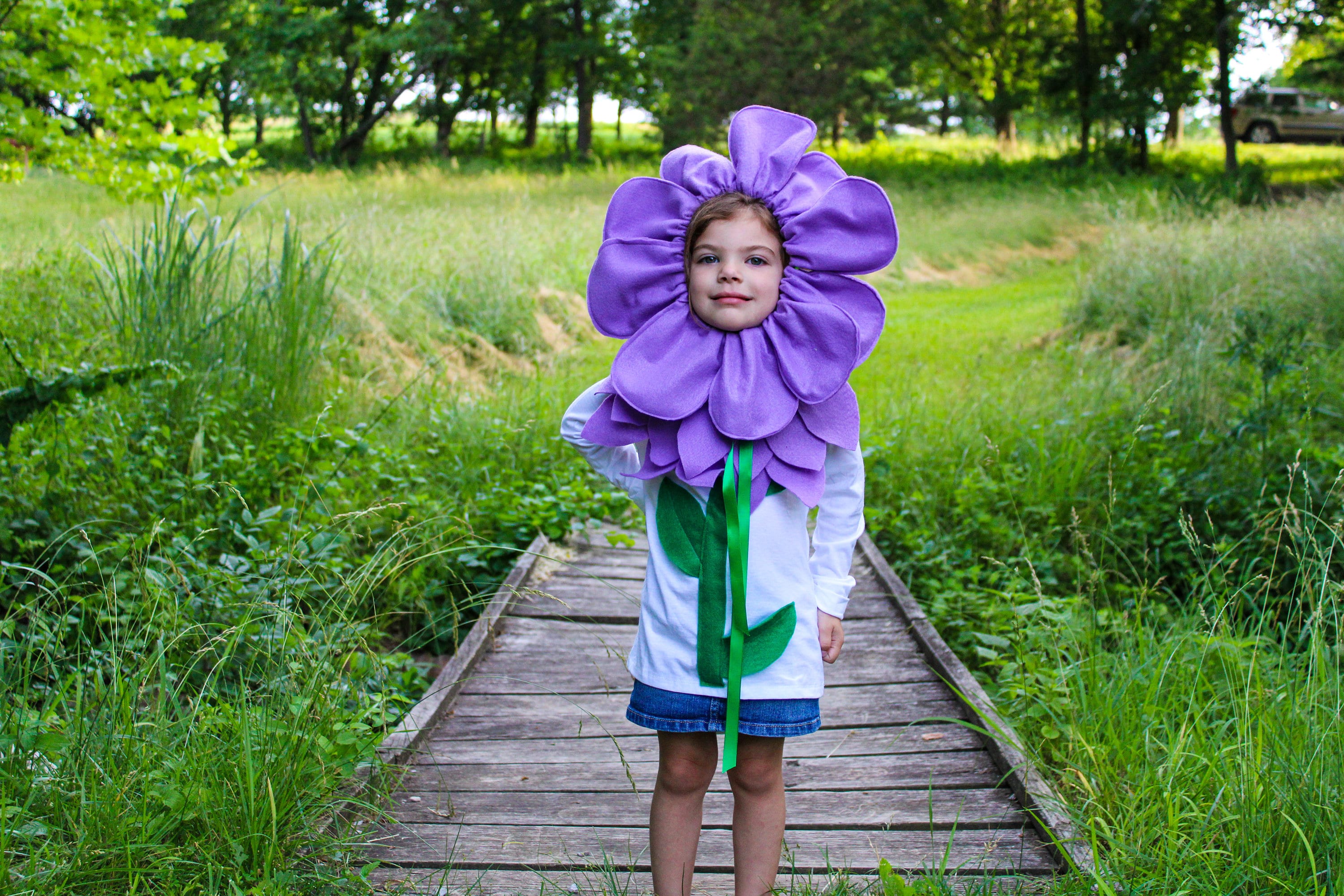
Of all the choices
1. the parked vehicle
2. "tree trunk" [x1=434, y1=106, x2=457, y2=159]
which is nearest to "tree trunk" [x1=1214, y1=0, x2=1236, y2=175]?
the parked vehicle

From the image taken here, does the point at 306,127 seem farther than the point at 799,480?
Yes

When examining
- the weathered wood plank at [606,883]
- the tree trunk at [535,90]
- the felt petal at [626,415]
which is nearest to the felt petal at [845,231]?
the felt petal at [626,415]

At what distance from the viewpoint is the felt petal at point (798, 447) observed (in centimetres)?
199

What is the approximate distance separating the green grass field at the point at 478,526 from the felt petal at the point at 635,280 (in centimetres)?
75

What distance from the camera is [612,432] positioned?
6.73ft

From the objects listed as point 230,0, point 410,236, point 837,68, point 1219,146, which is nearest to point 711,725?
point 410,236

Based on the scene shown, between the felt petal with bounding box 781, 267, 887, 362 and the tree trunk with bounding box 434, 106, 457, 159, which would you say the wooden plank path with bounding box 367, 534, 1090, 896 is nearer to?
the felt petal with bounding box 781, 267, 887, 362

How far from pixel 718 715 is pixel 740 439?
0.53 m

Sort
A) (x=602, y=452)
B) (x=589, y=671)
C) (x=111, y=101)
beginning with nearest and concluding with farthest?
(x=602, y=452) < (x=589, y=671) < (x=111, y=101)

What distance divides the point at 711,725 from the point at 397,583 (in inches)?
88.4

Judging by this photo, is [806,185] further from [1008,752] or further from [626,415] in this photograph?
[1008,752]

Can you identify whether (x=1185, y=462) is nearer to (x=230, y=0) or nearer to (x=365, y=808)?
(x=365, y=808)

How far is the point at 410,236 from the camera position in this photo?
9867 mm

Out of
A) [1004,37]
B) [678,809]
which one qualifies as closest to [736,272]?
[678,809]
